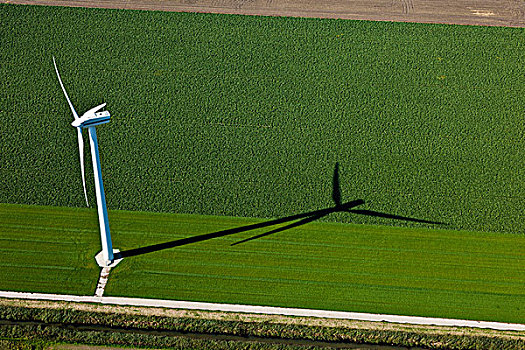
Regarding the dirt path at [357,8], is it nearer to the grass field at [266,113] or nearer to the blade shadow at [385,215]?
the grass field at [266,113]

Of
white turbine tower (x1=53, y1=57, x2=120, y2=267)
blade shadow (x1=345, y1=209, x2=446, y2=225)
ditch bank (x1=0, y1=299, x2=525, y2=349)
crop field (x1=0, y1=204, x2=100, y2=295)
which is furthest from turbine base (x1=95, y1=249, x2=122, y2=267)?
blade shadow (x1=345, y1=209, x2=446, y2=225)

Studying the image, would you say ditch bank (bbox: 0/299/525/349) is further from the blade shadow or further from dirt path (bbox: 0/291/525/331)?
the blade shadow

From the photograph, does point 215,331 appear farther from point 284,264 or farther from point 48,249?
point 48,249

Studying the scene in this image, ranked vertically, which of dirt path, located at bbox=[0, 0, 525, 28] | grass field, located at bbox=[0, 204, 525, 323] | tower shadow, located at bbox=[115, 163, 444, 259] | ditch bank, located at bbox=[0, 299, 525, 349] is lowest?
ditch bank, located at bbox=[0, 299, 525, 349]

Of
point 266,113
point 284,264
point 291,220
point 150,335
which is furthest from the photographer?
point 266,113

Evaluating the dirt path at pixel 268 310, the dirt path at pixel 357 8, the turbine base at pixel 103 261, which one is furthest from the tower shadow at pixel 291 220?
the dirt path at pixel 357 8

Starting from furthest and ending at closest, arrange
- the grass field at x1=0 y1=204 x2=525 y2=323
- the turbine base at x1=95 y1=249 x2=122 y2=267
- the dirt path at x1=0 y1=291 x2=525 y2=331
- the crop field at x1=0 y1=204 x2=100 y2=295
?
the turbine base at x1=95 y1=249 x2=122 y2=267, the crop field at x1=0 y1=204 x2=100 y2=295, the grass field at x1=0 y1=204 x2=525 y2=323, the dirt path at x1=0 y1=291 x2=525 y2=331

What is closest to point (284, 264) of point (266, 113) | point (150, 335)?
point (150, 335)
